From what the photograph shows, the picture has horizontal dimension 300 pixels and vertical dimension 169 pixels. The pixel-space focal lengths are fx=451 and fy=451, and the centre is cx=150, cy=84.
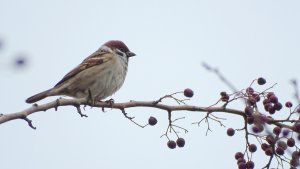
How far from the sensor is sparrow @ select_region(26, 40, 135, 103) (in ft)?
20.9

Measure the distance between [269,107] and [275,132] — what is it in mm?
430

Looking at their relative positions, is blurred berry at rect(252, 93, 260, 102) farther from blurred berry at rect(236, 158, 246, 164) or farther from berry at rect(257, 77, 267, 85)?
blurred berry at rect(236, 158, 246, 164)

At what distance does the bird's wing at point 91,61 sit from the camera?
6627 millimetres

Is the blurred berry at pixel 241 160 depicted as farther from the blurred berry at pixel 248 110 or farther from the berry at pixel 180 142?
the berry at pixel 180 142

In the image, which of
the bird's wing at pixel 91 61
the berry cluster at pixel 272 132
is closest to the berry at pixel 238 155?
the berry cluster at pixel 272 132

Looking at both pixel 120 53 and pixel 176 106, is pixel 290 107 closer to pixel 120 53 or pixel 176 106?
pixel 176 106

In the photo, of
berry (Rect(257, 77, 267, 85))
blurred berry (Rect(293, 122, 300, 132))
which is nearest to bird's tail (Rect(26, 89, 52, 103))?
berry (Rect(257, 77, 267, 85))

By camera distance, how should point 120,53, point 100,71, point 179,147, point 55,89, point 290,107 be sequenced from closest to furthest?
point 290,107, point 179,147, point 55,89, point 100,71, point 120,53

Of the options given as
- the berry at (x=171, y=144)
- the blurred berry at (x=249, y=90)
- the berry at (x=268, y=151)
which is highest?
the blurred berry at (x=249, y=90)

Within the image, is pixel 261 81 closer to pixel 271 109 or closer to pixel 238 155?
pixel 271 109

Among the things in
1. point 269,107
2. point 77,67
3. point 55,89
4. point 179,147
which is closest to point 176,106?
point 179,147

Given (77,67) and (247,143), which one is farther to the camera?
(77,67)

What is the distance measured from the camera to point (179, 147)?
13.2 ft

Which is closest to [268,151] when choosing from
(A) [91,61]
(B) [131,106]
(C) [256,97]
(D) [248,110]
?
(D) [248,110]
